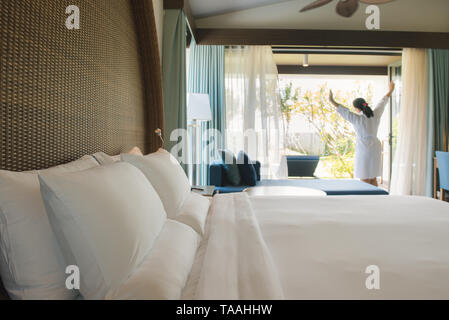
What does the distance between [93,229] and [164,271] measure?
0.21 m

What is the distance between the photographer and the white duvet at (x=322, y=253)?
80 cm

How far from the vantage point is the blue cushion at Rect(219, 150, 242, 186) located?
3355 millimetres

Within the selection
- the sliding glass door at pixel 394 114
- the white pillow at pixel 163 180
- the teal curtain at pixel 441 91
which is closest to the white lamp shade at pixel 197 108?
the white pillow at pixel 163 180

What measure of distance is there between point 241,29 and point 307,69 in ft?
6.49

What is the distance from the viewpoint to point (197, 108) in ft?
10.7

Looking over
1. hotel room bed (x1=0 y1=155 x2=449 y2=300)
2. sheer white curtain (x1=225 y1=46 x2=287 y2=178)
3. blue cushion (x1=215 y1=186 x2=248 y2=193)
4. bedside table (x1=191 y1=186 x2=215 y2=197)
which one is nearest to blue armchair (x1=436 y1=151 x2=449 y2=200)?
sheer white curtain (x1=225 y1=46 x2=287 y2=178)

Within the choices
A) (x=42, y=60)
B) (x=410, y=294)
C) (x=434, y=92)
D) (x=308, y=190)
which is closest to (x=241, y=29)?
(x=308, y=190)

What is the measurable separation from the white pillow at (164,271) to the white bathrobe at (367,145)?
3949mm

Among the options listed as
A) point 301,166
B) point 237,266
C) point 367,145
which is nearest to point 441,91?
point 367,145

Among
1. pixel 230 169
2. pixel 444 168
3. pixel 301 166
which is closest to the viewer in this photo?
pixel 230 169

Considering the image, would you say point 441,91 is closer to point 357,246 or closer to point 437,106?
point 437,106

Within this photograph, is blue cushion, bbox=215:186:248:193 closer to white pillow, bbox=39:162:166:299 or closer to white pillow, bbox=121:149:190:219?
white pillow, bbox=121:149:190:219

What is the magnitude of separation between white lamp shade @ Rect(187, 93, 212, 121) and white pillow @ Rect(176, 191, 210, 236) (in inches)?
67.0
